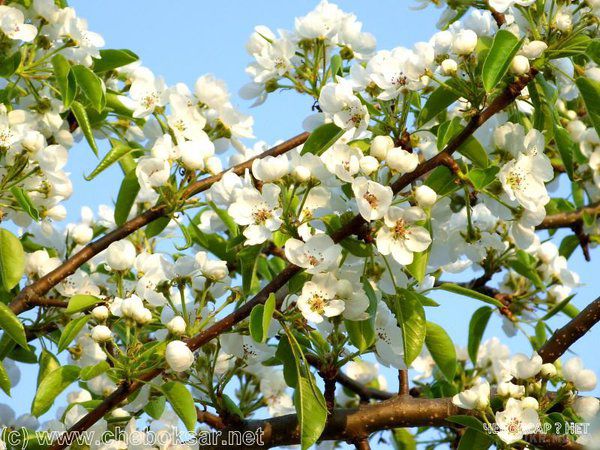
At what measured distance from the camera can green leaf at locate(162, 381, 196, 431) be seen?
7.80 ft

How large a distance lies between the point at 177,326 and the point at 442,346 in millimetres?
725

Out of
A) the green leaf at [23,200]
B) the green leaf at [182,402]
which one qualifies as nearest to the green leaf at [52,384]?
the green leaf at [182,402]

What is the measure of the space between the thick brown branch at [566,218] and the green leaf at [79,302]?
193 cm

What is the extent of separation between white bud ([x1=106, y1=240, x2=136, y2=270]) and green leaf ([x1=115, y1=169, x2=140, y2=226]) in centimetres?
19

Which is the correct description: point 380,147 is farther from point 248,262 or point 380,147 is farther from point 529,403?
point 529,403

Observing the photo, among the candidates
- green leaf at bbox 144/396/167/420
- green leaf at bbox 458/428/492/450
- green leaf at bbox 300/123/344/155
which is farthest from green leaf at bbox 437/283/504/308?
green leaf at bbox 144/396/167/420

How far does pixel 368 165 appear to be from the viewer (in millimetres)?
2279

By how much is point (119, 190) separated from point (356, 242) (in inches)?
37.5

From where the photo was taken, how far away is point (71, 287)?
3.12 meters

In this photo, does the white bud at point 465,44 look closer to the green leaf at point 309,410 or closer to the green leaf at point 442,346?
the green leaf at point 442,346

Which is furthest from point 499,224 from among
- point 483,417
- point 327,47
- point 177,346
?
point 177,346

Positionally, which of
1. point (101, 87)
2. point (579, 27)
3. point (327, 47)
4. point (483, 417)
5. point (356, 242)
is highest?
point (327, 47)

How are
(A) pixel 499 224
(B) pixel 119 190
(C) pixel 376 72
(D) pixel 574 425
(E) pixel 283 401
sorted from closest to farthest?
(C) pixel 376 72, (D) pixel 574 425, (B) pixel 119 190, (E) pixel 283 401, (A) pixel 499 224

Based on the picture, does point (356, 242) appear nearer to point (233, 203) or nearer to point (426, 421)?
point (233, 203)
